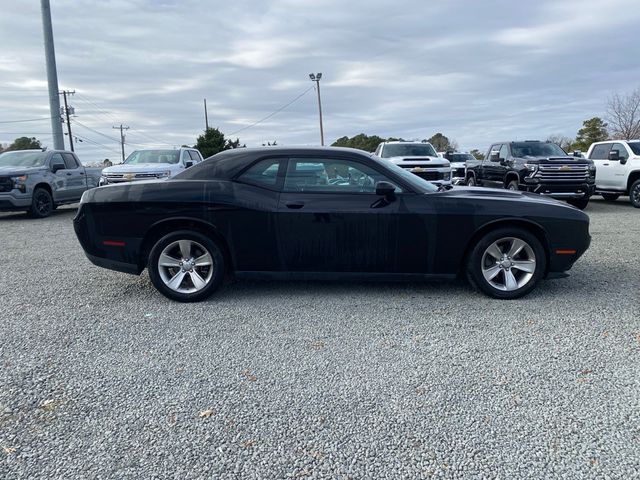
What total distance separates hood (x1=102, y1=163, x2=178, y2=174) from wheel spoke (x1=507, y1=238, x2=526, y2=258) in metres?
10.4

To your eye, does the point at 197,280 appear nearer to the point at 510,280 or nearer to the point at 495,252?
the point at 495,252

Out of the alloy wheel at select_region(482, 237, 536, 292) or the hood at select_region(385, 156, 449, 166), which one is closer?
the alloy wheel at select_region(482, 237, 536, 292)

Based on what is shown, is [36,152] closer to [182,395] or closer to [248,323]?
[248,323]

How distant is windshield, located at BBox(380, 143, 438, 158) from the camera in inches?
547

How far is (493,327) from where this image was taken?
13.7ft

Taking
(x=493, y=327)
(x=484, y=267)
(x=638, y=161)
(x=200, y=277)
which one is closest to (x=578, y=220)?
(x=484, y=267)

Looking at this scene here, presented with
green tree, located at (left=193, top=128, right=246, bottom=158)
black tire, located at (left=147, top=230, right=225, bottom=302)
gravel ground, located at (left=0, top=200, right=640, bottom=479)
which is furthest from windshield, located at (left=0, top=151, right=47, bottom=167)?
green tree, located at (left=193, top=128, right=246, bottom=158)

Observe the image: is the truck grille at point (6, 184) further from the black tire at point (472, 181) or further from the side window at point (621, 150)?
the side window at point (621, 150)

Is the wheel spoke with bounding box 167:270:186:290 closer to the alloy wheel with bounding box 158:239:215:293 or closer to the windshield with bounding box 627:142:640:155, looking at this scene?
the alloy wheel with bounding box 158:239:215:293

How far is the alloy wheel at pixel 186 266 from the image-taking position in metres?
4.91

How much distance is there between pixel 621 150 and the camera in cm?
1402

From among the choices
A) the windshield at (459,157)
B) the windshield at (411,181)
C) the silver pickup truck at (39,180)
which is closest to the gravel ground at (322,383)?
the windshield at (411,181)

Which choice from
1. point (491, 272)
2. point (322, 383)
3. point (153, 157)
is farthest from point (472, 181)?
point (322, 383)

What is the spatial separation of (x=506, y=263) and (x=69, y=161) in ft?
42.2
